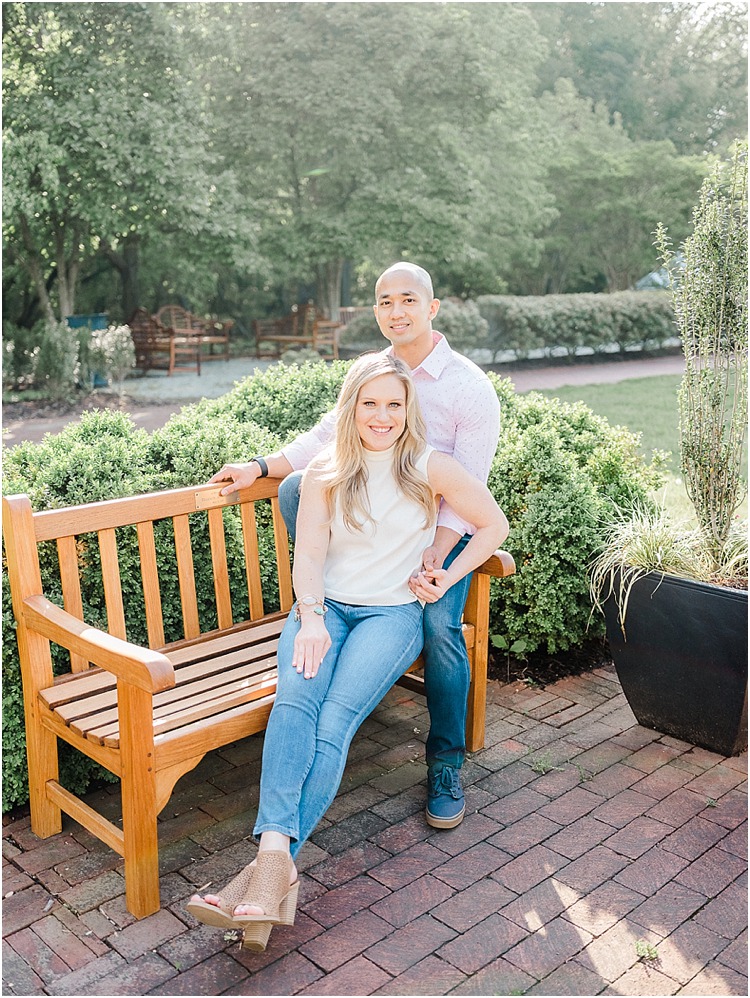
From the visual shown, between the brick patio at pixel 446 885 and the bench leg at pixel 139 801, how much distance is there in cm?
8

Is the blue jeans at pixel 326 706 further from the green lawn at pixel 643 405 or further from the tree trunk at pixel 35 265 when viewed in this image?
the tree trunk at pixel 35 265

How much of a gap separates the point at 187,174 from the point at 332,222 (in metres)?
4.78

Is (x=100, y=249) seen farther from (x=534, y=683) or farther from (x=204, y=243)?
(x=534, y=683)

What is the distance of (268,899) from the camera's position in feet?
7.79

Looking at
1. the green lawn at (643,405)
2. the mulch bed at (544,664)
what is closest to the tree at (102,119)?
the green lawn at (643,405)

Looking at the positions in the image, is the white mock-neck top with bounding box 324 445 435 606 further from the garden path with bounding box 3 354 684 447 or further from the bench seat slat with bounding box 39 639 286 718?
the garden path with bounding box 3 354 684 447

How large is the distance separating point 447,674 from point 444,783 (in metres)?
0.37

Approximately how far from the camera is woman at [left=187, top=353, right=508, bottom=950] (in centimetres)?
285

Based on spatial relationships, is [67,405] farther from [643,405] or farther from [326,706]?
[326,706]

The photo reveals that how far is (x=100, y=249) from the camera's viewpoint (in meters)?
19.7

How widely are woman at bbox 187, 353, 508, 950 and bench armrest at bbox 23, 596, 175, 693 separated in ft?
1.37

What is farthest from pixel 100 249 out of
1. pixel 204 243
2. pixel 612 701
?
pixel 612 701

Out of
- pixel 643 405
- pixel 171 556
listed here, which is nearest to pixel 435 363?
pixel 171 556

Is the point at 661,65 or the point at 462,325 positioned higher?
the point at 661,65
